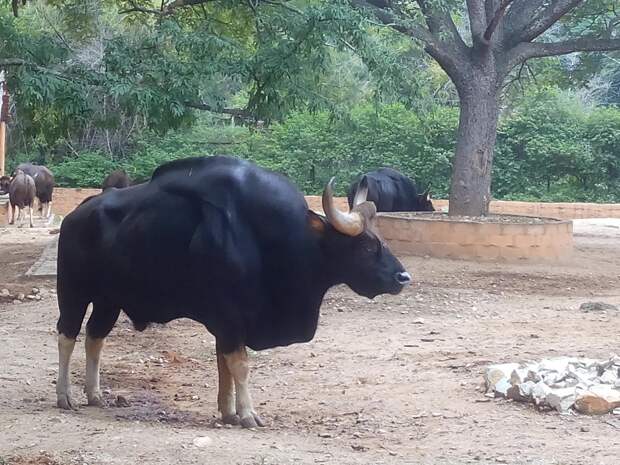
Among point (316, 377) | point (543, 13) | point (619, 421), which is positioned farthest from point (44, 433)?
point (543, 13)

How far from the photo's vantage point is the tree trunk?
19453 mm

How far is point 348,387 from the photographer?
8.50m

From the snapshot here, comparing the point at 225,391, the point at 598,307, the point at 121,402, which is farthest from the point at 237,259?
the point at 598,307

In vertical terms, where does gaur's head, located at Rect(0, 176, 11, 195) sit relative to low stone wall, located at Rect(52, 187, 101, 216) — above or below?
above

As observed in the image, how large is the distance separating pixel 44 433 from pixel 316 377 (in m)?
3.02

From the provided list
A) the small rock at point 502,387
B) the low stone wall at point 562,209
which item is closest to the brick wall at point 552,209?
the low stone wall at point 562,209

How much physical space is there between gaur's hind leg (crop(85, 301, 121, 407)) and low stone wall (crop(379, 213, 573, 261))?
9.38 metres

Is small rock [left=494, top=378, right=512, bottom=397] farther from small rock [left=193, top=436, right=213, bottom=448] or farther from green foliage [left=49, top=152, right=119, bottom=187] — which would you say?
green foliage [left=49, top=152, right=119, bottom=187]

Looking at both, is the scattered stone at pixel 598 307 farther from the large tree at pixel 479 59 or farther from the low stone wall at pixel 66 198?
the low stone wall at pixel 66 198

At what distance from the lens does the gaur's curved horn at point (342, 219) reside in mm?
6938

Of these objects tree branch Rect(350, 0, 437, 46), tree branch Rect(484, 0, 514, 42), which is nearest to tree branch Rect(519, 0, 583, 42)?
tree branch Rect(484, 0, 514, 42)

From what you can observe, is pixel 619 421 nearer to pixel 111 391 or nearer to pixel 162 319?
pixel 162 319

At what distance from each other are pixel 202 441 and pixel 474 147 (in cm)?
1400

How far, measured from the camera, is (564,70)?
969 inches
